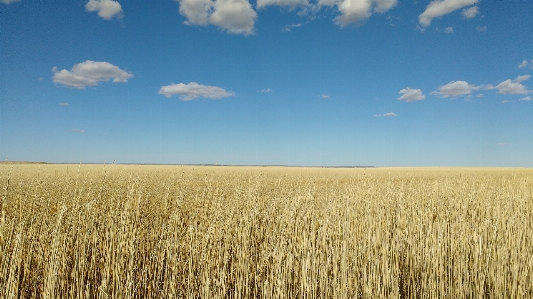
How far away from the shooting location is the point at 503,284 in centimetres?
291

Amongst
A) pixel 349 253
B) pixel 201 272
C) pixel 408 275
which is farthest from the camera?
pixel 349 253

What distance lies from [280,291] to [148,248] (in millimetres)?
2412

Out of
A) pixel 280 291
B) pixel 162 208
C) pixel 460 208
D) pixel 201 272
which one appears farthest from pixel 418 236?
pixel 162 208

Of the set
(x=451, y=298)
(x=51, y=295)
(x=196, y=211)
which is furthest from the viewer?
(x=196, y=211)

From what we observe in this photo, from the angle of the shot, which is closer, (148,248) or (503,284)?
(503,284)

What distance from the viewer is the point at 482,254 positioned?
3.36 meters

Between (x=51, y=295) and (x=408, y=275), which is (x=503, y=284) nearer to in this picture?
(x=408, y=275)

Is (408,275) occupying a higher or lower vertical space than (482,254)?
lower

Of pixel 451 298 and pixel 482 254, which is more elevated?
pixel 482 254

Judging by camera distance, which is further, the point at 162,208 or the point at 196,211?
the point at 162,208

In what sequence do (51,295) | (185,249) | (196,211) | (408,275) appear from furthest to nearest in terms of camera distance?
1. (196,211)
2. (185,249)
3. (408,275)
4. (51,295)

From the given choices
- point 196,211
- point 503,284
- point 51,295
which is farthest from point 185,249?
point 503,284

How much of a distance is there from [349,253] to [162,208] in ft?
15.4

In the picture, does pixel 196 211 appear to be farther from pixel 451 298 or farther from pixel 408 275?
pixel 451 298
